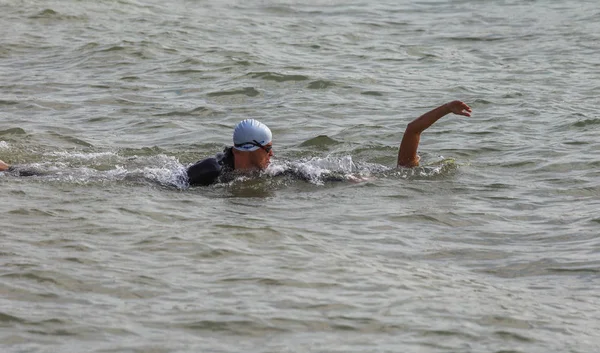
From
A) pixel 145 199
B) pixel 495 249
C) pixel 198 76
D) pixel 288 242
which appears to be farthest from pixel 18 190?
pixel 198 76

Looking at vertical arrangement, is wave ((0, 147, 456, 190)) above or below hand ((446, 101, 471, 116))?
below

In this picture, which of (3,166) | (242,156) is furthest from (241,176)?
(3,166)

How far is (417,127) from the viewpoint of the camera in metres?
10.5

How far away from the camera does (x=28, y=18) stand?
21297 millimetres

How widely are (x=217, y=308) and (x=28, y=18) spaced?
15270mm

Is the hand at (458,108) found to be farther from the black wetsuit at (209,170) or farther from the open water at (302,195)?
the black wetsuit at (209,170)

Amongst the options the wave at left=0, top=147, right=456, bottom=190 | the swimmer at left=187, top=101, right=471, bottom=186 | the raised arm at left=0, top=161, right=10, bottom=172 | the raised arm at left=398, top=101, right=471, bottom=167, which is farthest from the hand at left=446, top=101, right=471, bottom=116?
the raised arm at left=0, top=161, right=10, bottom=172

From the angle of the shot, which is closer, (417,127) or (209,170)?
(417,127)

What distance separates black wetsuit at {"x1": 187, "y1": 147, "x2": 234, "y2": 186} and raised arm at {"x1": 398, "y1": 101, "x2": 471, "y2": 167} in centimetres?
177

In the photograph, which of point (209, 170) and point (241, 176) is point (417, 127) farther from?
point (209, 170)

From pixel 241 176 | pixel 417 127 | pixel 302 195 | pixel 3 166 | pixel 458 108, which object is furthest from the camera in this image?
pixel 3 166

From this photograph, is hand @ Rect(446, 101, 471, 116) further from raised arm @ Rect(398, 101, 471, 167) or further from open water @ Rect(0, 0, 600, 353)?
open water @ Rect(0, 0, 600, 353)

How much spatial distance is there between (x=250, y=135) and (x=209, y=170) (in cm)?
56

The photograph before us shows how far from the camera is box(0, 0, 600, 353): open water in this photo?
7.24 m
